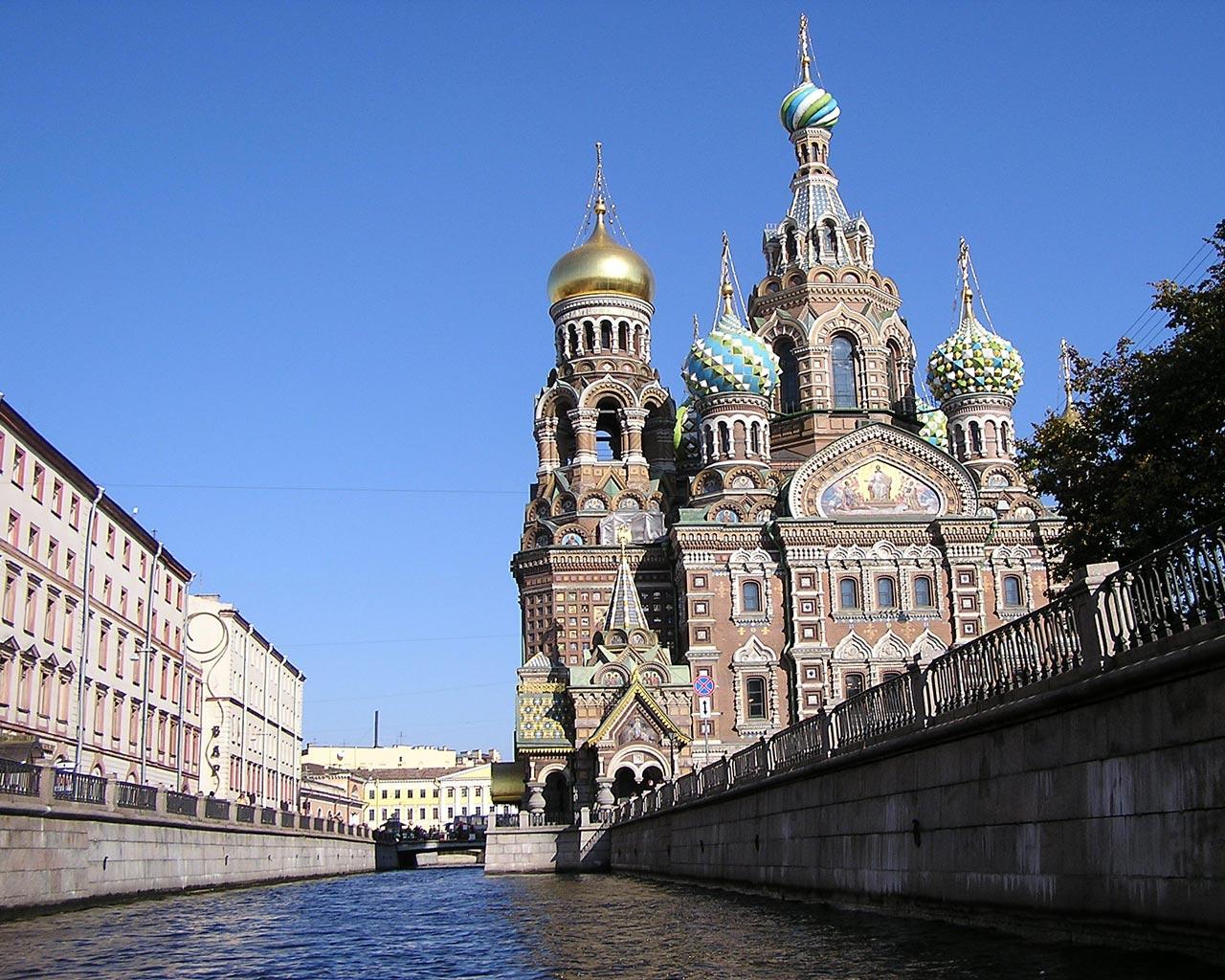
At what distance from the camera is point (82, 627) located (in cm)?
3716

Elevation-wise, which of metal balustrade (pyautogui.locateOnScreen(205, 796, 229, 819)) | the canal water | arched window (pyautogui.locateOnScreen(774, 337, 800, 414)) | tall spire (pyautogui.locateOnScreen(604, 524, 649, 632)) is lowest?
the canal water

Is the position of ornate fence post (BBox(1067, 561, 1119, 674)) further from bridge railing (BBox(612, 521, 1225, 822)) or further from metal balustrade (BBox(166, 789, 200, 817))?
metal balustrade (BBox(166, 789, 200, 817))

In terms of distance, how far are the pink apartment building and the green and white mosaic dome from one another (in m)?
31.0

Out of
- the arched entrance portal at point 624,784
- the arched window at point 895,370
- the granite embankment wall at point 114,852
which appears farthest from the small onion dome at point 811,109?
the granite embankment wall at point 114,852

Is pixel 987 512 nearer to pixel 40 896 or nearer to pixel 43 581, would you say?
pixel 43 581

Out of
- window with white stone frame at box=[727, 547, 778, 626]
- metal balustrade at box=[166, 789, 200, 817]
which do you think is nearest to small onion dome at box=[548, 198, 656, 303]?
window with white stone frame at box=[727, 547, 778, 626]

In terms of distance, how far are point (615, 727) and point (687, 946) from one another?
36.5 meters

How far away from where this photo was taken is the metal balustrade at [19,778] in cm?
2148

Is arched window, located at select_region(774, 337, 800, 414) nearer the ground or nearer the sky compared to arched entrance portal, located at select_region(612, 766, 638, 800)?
nearer the sky

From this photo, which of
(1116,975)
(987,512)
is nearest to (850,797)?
(1116,975)

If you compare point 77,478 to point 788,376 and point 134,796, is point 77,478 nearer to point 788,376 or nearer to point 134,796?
point 134,796

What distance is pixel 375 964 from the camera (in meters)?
16.1

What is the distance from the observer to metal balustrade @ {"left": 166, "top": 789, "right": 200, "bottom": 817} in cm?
3183

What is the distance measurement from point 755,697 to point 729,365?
1364 cm
